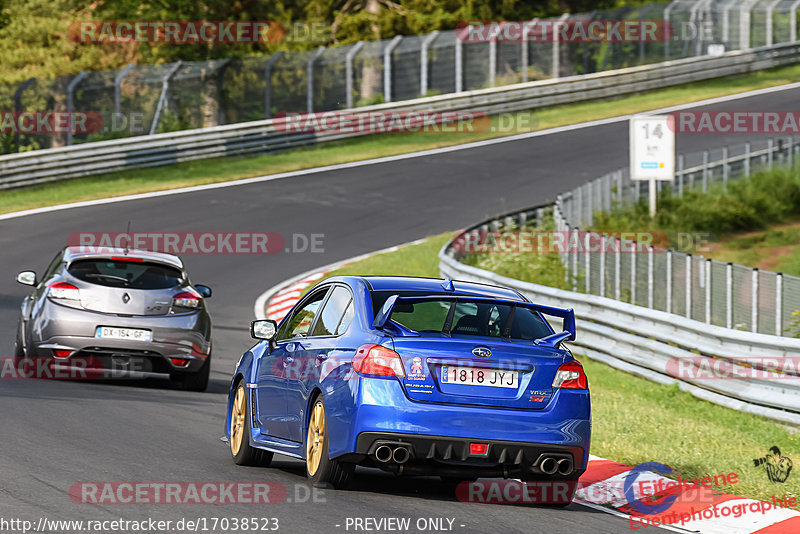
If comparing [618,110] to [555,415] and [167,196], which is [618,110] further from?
[555,415]

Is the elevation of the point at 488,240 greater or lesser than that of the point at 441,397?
lesser

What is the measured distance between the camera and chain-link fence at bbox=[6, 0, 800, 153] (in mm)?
35938

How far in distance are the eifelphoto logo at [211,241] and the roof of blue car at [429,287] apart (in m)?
17.6

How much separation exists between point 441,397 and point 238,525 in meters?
1.56

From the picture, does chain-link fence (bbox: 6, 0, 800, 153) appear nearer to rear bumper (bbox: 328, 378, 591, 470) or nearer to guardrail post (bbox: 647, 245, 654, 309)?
guardrail post (bbox: 647, 245, 654, 309)

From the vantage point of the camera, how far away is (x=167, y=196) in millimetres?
32188

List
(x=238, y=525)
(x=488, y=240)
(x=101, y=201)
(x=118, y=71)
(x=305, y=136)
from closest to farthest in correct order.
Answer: (x=238, y=525) < (x=488, y=240) < (x=101, y=201) < (x=118, y=71) < (x=305, y=136)

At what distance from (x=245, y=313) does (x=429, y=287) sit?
12.3 metres

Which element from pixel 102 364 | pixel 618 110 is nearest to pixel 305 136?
pixel 618 110

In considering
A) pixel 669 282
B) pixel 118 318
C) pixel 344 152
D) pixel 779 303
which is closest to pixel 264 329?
pixel 118 318

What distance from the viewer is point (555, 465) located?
821cm

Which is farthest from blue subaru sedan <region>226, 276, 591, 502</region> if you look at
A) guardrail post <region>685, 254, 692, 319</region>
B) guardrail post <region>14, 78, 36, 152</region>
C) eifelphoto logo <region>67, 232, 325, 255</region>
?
guardrail post <region>14, 78, 36, 152</region>

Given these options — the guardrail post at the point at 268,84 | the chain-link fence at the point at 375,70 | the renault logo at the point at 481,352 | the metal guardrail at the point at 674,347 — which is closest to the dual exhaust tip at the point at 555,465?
the renault logo at the point at 481,352

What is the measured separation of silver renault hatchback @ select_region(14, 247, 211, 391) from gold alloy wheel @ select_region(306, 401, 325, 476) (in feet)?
17.8
